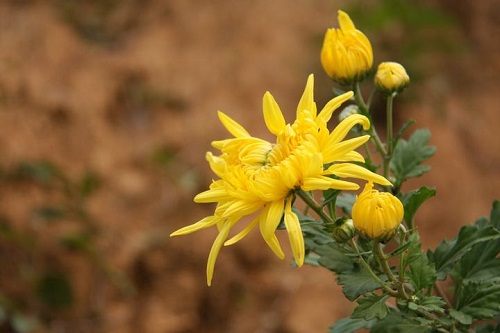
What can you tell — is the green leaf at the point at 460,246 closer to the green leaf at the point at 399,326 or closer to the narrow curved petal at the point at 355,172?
the green leaf at the point at 399,326

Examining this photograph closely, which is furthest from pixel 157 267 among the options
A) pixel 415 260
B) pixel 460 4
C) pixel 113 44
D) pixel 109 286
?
pixel 460 4

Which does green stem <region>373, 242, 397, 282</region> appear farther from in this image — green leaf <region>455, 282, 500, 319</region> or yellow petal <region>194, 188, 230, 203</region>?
yellow petal <region>194, 188, 230, 203</region>

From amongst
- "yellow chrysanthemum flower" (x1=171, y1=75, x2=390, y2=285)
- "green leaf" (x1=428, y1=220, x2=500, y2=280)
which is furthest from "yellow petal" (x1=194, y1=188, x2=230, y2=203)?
"green leaf" (x1=428, y1=220, x2=500, y2=280)

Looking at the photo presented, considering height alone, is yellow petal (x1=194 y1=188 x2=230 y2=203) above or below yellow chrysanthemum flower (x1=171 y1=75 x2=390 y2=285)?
below

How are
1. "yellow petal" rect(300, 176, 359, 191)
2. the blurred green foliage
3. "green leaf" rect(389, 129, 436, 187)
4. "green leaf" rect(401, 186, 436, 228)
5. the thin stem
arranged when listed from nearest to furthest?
"yellow petal" rect(300, 176, 359, 191) → the thin stem → "green leaf" rect(401, 186, 436, 228) → "green leaf" rect(389, 129, 436, 187) → the blurred green foliage

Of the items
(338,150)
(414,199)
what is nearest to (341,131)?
(338,150)

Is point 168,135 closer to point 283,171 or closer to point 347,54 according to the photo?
point 347,54

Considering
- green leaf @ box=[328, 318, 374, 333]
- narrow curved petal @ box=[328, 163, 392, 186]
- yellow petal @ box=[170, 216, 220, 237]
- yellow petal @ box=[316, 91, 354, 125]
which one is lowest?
green leaf @ box=[328, 318, 374, 333]

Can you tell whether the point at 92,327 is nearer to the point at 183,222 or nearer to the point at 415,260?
the point at 183,222
